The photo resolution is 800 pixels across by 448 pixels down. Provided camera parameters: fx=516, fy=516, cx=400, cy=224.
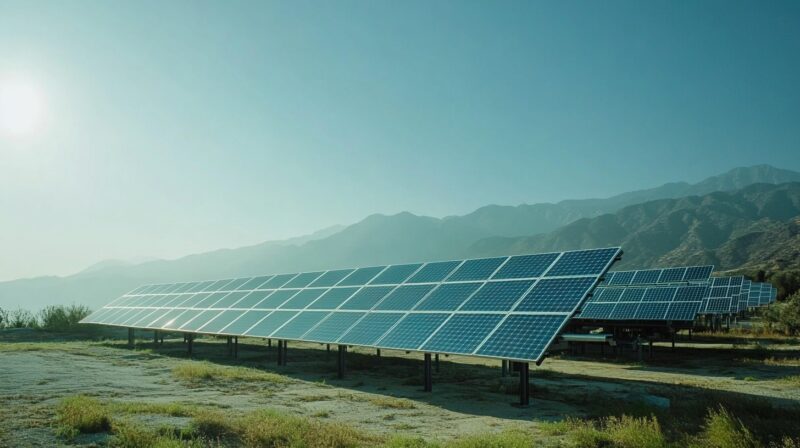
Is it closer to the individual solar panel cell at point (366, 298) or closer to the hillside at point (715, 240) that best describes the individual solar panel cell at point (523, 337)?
the individual solar panel cell at point (366, 298)

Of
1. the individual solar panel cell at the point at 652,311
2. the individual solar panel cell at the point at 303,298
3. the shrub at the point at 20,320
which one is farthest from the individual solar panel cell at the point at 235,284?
the individual solar panel cell at the point at 652,311

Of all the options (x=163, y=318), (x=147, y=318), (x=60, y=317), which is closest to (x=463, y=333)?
(x=163, y=318)

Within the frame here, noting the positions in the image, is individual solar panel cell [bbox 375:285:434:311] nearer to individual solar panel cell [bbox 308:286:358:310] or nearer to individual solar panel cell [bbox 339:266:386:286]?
individual solar panel cell [bbox 308:286:358:310]

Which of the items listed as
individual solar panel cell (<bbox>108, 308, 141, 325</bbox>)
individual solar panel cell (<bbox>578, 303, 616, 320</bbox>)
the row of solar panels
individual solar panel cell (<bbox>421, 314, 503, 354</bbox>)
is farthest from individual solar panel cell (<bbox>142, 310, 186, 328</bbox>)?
individual solar panel cell (<bbox>578, 303, 616, 320</bbox>)

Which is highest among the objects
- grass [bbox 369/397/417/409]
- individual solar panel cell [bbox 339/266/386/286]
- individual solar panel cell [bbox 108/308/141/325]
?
individual solar panel cell [bbox 339/266/386/286]

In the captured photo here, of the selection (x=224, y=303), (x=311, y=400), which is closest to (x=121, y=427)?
(x=311, y=400)

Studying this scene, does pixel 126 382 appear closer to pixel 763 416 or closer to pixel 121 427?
pixel 121 427
